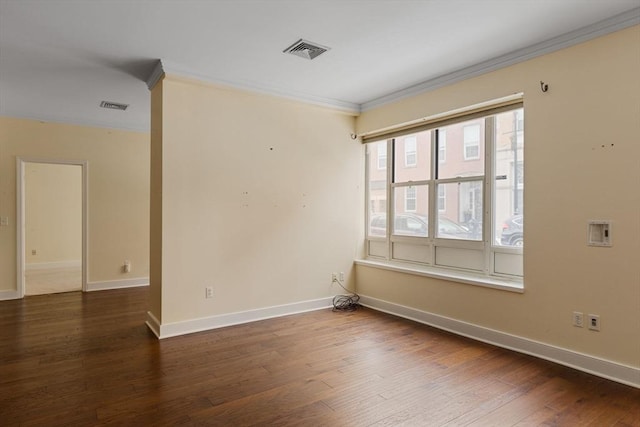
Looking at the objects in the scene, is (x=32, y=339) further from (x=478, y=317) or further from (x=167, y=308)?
(x=478, y=317)

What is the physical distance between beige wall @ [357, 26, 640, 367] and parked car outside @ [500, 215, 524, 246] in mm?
229

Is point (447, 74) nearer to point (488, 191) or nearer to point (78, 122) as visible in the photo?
point (488, 191)

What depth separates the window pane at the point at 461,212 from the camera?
12.7 ft

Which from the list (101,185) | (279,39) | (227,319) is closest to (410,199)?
(279,39)

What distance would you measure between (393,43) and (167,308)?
329cm

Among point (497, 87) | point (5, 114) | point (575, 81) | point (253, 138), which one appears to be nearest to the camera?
point (575, 81)

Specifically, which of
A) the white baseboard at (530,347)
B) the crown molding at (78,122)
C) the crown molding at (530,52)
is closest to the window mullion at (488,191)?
the crown molding at (530,52)

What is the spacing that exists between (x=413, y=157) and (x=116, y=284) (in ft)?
16.6

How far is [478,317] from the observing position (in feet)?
12.0

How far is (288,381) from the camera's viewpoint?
277 centimetres

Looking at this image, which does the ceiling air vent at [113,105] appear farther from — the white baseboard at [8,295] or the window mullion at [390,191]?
the window mullion at [390,191]

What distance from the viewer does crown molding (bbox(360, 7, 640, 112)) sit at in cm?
270

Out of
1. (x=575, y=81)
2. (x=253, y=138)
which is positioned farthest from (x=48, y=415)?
(x=575, y=81)

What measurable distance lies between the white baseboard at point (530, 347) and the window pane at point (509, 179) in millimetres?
884
